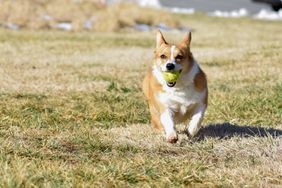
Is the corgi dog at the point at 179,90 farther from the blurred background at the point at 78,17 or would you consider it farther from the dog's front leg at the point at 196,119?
the blurred background at the point at 78,17

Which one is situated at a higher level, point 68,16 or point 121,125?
point 121,125

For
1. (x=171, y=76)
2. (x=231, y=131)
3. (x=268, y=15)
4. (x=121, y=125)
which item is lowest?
(x=268, y=15)

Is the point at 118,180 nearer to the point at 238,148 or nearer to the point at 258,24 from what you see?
the point at 238,148

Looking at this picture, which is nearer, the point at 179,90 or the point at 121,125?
the point at 179,90

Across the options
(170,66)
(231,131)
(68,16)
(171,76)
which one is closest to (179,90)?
(171,76)

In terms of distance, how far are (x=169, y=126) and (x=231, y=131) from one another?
112 centimetres

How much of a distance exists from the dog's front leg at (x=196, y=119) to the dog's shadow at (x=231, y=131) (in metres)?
0.19

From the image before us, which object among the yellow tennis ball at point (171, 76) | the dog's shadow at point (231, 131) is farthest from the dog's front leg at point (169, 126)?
the dog's shadow at point (231, 131)

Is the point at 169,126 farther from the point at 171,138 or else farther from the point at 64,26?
the point at 64,26

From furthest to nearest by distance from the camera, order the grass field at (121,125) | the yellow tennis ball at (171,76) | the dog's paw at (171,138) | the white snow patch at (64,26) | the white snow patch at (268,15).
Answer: the white snow patch at (268,15)
the white snow patch at (64,26)
the yellow tennis ball at (171,76)
the dog's paw at (171,138)
the grass field at (121,125)

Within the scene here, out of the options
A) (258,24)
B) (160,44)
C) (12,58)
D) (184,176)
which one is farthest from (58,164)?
(258,24)

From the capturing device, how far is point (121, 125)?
8.55 meters

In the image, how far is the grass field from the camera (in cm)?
533

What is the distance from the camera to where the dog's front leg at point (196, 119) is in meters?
7.20
